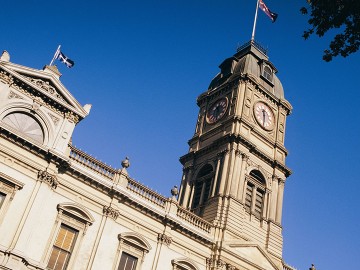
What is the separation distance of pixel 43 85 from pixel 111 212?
8.77 meters

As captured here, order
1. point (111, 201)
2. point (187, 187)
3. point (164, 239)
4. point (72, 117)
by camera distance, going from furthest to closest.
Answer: point (187, 187) → point (164, 239) → point (72, 117) → point (111, 201)

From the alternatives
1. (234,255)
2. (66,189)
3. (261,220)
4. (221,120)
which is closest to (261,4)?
(221,120)

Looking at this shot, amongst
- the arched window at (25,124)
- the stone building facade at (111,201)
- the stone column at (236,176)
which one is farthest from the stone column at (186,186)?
the arched window at (25,124)

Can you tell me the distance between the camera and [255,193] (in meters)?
36.2

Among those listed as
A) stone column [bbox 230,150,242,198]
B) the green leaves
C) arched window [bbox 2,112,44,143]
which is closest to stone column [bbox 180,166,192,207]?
stone column [bbox 230,150,242,198]

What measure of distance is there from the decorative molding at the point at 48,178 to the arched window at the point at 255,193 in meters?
16.7

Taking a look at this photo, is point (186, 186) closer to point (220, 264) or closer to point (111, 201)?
point (220, 264)

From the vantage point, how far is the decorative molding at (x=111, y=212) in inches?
1018

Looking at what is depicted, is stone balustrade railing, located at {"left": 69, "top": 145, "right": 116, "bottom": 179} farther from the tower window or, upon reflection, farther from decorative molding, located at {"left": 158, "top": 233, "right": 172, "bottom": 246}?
the tower window

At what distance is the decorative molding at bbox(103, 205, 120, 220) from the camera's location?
1018 inches

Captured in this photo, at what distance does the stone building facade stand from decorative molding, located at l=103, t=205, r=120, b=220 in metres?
0.06

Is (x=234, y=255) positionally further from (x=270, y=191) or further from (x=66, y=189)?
(x=66, y=189)

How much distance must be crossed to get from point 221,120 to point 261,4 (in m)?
13.3

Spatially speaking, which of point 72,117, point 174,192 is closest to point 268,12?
point 174,192
